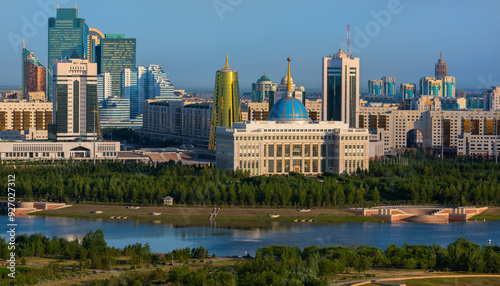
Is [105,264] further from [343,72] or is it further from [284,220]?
[343,72]

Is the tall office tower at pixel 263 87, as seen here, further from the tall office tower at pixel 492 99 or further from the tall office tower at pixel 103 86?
the tall office tower at pixel 103 86

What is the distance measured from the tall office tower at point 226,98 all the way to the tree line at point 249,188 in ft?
51.7

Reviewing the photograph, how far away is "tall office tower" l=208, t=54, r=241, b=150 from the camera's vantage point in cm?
8469

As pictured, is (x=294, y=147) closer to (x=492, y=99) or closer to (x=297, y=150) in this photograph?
(x=297, y=150)

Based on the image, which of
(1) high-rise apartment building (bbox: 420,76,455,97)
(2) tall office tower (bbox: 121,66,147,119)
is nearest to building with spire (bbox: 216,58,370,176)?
(2) tall office tower (bbox: 121,66,147,119)

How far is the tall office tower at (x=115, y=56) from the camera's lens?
542 feet

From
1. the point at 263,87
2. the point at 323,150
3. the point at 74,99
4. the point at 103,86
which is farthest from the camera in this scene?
the point at 103,86

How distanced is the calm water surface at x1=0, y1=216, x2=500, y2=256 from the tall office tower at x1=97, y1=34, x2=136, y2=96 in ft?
363

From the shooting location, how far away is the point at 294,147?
72188 millimetres

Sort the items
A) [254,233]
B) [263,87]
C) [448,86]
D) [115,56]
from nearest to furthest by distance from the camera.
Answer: [254,233] < [263,87] < [448,86] < [115,56]

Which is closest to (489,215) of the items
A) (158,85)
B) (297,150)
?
(297,150)

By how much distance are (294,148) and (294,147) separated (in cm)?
6

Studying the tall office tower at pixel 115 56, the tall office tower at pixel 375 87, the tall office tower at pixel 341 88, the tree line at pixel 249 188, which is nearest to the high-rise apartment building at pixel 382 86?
the tall office tower at pixel 375 87

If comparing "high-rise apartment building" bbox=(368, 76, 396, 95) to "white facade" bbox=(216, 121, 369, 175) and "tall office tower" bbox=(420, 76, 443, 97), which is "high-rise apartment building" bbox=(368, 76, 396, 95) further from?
"white facade" bbox=(216, 121, 369, 175)
